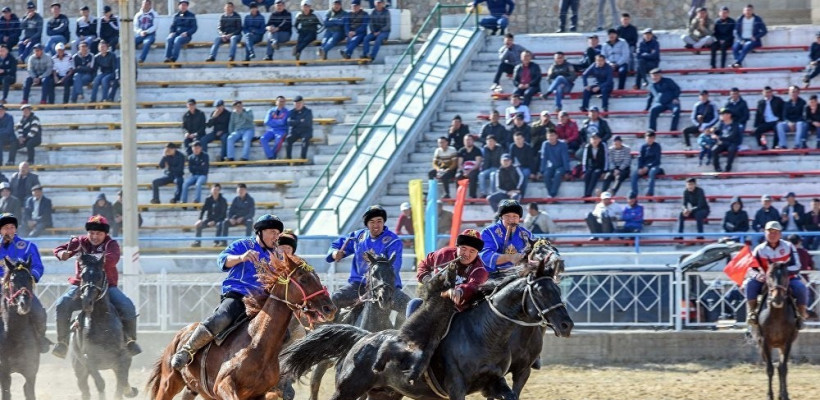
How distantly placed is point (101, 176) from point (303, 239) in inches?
254

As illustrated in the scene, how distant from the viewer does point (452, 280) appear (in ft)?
38.6

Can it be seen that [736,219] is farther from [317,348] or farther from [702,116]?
[317,348]

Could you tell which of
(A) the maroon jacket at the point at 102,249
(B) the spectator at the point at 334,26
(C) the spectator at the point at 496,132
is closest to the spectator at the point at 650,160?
(C) the spectator at the point at 496,132

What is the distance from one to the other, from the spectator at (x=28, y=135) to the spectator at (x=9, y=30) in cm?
347

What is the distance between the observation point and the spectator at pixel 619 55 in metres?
27.3

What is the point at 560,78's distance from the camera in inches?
1062

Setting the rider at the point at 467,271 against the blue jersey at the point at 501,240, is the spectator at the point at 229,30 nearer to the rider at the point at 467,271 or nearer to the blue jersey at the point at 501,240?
the blue jersey at the point at 501,240

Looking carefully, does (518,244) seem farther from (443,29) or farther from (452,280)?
(443,29)

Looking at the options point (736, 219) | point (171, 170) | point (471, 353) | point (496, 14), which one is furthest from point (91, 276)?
point (496, 14)

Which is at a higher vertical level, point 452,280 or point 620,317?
point 452,280

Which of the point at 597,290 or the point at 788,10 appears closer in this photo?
the point at 597,290

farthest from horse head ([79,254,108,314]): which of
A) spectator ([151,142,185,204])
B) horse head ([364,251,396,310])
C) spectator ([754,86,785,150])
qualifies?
spectator ([754,86,785,150])

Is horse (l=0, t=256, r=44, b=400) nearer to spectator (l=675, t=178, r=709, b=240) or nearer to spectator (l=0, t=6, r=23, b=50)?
spectator (l=675, t=178, r=709, b=240)

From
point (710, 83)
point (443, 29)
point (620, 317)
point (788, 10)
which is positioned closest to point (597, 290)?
point (620, 317)
